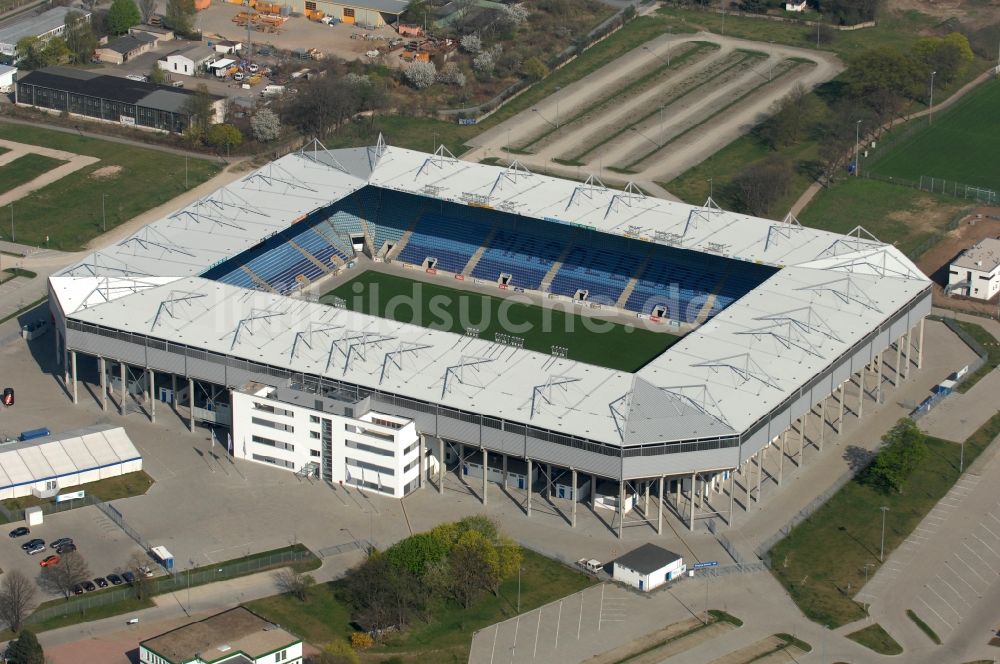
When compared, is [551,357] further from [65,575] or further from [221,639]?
[65,575]

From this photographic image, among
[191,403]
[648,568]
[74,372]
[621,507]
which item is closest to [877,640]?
[648,568]

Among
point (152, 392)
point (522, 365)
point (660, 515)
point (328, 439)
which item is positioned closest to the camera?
point (660, 515)

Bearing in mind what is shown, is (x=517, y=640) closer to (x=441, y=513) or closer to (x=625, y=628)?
(x=625, y=628)

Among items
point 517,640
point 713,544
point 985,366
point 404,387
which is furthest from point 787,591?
point 985,366

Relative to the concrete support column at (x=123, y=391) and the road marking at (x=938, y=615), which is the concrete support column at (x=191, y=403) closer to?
the concrete support column at (x=123, y=391)

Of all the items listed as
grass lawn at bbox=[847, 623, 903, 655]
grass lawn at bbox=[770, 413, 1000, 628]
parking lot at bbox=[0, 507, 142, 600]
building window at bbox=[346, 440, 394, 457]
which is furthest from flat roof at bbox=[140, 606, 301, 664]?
grass lawn at bbox=[847, 623, 903, 655]
